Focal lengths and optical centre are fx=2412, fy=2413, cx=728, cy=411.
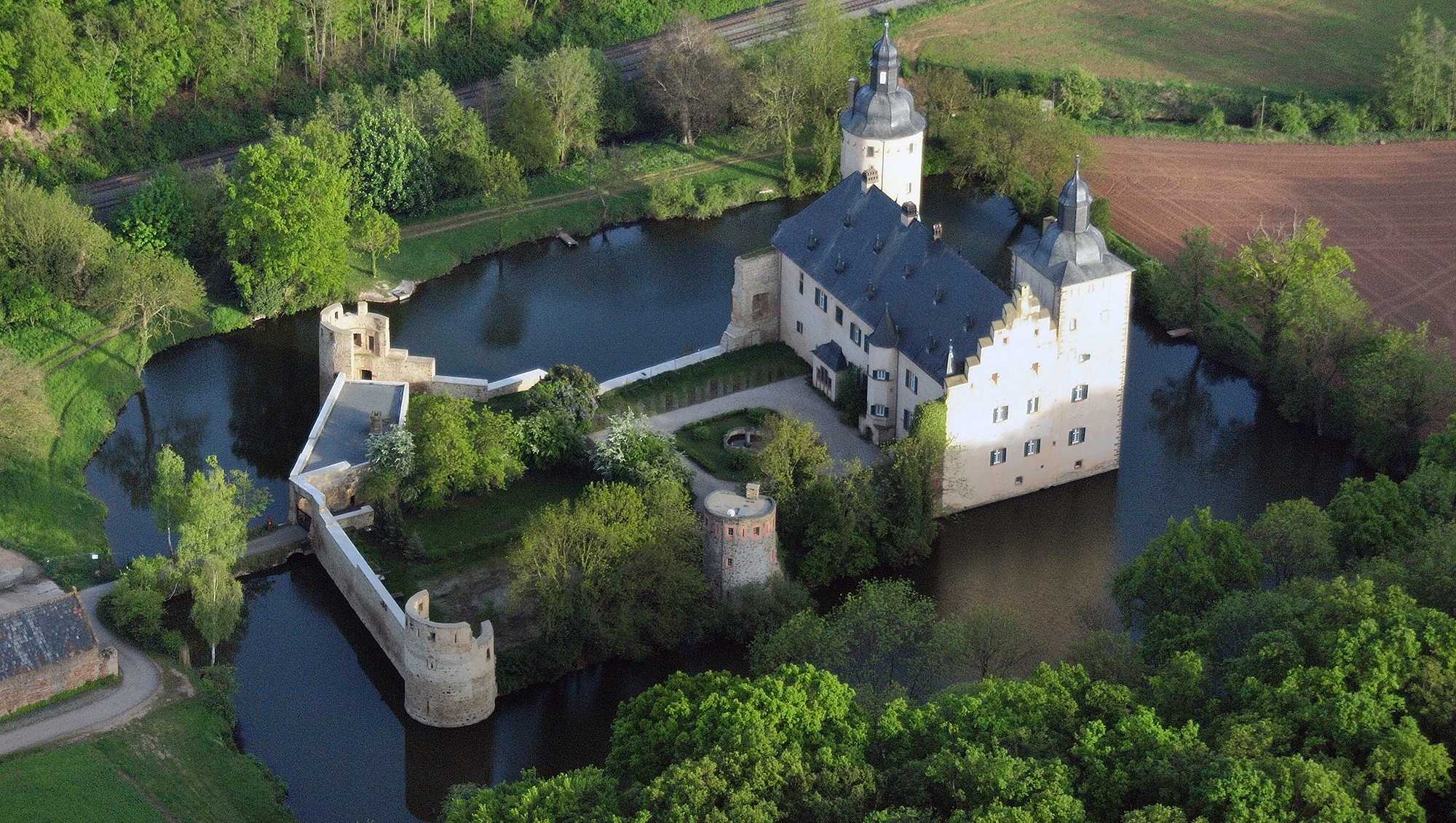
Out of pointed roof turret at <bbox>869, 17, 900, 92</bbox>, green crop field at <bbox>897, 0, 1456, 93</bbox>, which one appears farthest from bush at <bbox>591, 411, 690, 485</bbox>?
green crop field at <bbox>897, 0, 1456, 93</bbox>

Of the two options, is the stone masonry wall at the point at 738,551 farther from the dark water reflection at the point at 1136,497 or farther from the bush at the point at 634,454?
the dark water reflection at the point at 1136,497

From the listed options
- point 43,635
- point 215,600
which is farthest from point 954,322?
point 43,635

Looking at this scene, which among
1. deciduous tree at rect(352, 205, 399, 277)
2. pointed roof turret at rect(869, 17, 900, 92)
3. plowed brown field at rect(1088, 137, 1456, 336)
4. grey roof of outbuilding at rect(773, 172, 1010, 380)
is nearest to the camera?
grey roof of outbuilding at rect(773, 172, 1010, 380)

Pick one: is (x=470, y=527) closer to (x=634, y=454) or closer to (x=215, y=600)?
(x=634, y=454)

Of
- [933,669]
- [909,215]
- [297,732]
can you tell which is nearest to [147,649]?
[297,732]

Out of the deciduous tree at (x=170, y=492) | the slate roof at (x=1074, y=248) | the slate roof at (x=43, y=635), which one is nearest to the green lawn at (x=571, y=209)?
the deciduous tree at (x=170, y=492)

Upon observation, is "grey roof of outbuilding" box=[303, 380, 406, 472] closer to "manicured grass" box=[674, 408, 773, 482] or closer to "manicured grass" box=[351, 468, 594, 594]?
"manicured grass" box=[351, 468, 594, 594]
